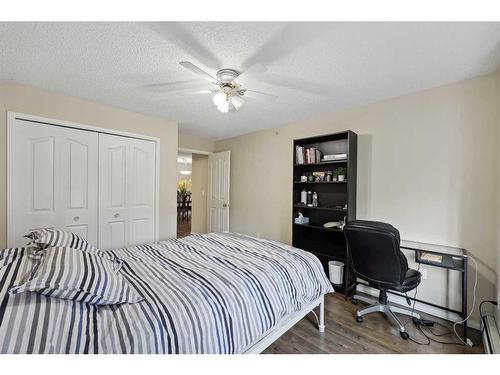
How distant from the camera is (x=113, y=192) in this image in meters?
3.03

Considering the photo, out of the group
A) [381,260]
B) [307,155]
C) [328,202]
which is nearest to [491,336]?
[381,260]

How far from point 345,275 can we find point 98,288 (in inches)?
98.2

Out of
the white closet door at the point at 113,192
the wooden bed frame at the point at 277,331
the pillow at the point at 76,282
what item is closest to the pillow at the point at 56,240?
the pillow at the point at 76,282

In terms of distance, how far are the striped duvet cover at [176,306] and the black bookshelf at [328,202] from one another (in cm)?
110

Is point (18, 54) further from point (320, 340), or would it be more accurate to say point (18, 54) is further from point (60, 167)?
point (320, 340)

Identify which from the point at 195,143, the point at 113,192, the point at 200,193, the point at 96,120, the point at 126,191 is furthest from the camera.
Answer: the point at 200,193

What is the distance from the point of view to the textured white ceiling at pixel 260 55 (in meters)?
1.48

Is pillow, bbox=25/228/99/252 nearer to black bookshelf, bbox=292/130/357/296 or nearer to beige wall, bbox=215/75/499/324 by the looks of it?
black bookshelf, bbox=292/130/357/296

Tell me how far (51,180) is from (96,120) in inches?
35.1

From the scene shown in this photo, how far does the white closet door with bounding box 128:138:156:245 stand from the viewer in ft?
10.5

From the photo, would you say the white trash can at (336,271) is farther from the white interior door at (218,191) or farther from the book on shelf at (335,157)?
the white interior door at (218,191)

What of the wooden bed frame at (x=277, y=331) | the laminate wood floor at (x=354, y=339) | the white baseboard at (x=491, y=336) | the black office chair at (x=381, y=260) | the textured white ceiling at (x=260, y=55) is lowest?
the laminate wood floor at (x=354, y=339)

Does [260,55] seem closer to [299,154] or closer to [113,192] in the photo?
[299,154]
